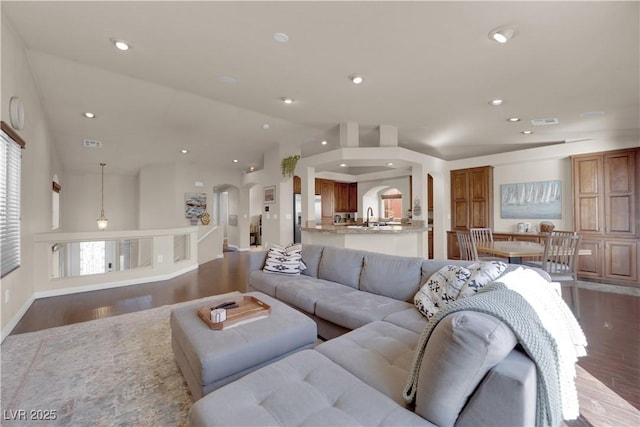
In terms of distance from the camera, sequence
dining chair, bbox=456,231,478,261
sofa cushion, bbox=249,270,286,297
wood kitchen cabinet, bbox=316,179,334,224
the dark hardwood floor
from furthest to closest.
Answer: wood kitchen cabinet, bbox=316,179,334,224, dining chair, bbox=456,231,478,261, sofa cushion, bbox=249,270,286,297, the dark hardwood floor

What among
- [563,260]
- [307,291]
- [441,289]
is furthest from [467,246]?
[307,291]

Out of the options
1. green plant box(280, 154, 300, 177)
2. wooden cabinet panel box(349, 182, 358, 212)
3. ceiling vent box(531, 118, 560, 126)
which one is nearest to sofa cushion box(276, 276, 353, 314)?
green plant box(280, 154, 300, 177)

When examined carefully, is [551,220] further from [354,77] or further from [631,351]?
[354,77]

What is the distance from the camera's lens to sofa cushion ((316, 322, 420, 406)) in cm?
129

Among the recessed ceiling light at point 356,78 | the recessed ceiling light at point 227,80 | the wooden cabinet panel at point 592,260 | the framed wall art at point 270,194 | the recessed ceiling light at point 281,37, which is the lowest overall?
the wooden cabinet panel at point 592,260

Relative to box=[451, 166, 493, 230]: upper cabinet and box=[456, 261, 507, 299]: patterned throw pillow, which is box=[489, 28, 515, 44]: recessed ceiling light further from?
box=[451, 166, 493, 230]: upper cabinet

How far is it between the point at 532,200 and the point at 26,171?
819 cm

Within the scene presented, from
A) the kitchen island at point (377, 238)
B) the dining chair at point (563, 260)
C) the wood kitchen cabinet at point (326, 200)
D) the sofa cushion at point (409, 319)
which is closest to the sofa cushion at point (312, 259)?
the kitchen island at point (377, 238)

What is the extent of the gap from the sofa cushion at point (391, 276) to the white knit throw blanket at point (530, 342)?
1278 mm

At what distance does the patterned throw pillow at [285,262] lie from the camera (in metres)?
3.44

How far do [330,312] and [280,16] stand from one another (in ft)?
8.20

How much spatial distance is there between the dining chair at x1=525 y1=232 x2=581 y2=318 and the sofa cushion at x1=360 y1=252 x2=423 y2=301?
1783 millimetres

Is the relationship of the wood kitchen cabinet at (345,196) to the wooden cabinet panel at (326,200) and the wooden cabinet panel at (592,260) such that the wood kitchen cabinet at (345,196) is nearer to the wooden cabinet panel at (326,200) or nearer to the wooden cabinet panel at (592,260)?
the wooden cabinet panel at (326,200)

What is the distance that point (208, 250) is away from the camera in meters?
7.82
